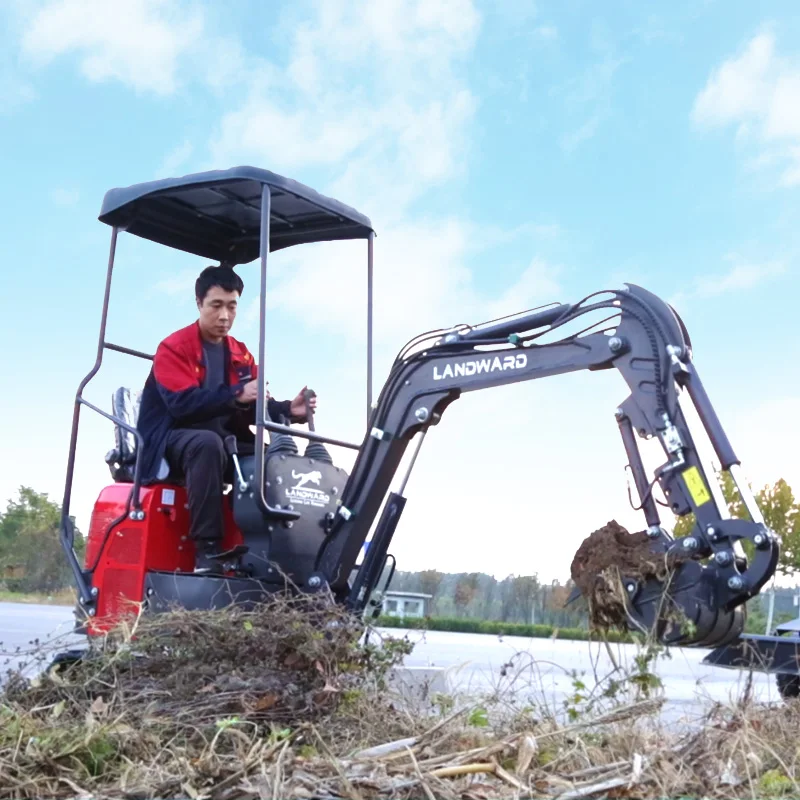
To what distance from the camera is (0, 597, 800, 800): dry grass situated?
3988mm

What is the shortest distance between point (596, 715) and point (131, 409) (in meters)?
4.12

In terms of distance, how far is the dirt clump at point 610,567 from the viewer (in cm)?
555

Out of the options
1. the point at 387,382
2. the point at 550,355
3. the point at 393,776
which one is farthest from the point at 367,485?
the point at 393,776

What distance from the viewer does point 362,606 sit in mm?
7035

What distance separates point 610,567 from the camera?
5.59m

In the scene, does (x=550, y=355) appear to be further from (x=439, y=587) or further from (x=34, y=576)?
(x=34, y=576)

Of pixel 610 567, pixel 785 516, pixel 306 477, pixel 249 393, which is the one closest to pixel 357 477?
A: pixel 306 477

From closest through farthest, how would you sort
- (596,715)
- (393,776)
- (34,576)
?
(393,776) → (596,715) → (34,576)

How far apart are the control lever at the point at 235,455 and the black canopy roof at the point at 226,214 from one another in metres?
1.64

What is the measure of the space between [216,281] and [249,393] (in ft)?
3.32

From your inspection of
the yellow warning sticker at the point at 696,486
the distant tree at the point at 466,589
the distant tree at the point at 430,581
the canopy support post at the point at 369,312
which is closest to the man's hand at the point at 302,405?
the canopy support post at the point at 369,312

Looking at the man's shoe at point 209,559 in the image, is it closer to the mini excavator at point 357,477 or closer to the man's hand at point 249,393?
the mini excavator at point 357,477

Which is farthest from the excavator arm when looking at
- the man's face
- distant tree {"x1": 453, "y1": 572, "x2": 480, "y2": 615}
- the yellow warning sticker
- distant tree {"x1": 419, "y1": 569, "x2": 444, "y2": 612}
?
distant tree {"x1": 453, "y1": 572, "x2": 480, "y2": 615}

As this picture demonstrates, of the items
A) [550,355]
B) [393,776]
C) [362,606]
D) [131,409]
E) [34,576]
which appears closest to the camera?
[393,776]
